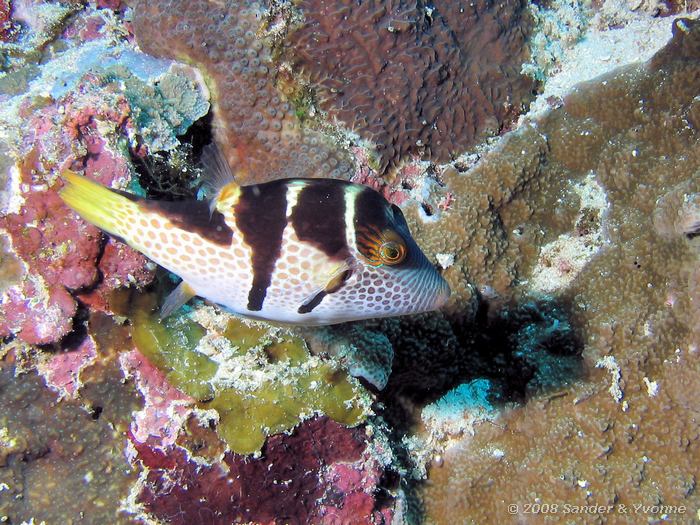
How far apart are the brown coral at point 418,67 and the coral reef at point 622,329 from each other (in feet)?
1.52

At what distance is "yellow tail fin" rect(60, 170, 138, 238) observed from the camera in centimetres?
224

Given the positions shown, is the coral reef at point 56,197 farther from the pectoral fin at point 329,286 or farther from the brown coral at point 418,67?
the brown coral at point 418,67

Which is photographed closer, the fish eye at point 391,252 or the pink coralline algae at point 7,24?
the fish eye at point 391,252

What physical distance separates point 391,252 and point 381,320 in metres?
1.60

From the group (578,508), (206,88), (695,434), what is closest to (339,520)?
(578,508)

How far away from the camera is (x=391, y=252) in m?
2.28

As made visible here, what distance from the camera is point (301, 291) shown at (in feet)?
7.74

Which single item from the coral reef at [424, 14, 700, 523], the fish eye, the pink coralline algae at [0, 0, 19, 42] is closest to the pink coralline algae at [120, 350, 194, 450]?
the fish eye

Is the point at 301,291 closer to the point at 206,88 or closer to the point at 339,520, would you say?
the point at 339,520

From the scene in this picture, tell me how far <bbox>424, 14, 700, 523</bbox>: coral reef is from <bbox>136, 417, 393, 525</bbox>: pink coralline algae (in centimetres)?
110

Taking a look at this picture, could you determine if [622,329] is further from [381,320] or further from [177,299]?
[177,299]

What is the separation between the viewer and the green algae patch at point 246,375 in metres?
3.09

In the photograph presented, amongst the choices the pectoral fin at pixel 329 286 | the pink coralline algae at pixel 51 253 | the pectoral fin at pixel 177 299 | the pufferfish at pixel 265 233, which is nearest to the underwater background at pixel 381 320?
the pink coralline algae at pixel 51 253

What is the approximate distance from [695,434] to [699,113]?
2.49 m
